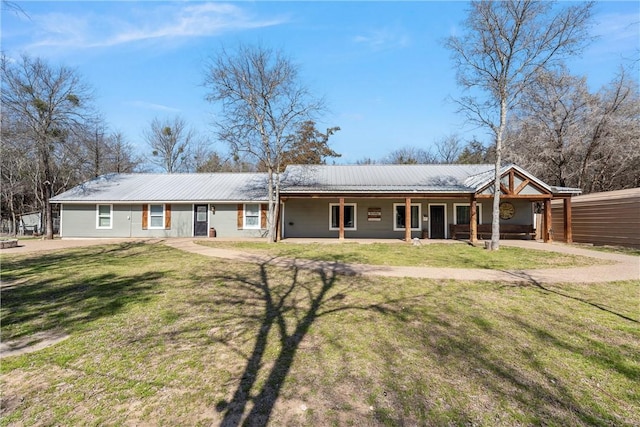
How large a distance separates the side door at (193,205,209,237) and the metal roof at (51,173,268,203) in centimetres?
68

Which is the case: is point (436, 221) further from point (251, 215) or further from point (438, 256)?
point (251, 215)

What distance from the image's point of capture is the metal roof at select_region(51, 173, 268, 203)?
678 inches

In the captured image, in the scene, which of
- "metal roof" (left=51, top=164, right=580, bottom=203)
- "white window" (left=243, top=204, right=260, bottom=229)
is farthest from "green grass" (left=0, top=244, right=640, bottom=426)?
"white window" (left=243, top=204, right=260, bottom=229)

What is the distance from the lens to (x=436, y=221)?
1748 centimetres

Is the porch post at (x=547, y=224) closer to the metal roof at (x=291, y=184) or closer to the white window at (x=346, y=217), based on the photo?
the metal roof at (x=291, y=184)

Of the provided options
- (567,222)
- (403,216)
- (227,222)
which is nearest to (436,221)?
(403,216)

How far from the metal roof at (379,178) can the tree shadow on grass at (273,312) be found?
25.3 feet

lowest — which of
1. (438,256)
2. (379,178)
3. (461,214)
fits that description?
(438,256)

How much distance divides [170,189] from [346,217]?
10.3m

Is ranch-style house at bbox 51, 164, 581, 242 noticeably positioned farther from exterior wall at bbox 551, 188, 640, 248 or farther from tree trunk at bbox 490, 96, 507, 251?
tree trunk at bbox 490, 96, 507, 251

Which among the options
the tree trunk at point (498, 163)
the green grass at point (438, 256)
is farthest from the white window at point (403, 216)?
the green grass at point (438, 256)

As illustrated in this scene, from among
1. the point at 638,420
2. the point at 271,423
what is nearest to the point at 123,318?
the point at 271,423

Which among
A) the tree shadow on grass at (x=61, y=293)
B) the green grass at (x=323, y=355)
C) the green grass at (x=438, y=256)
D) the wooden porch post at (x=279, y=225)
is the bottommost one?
the green grass at (x=323, y=355)

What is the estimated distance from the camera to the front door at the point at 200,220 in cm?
1748
